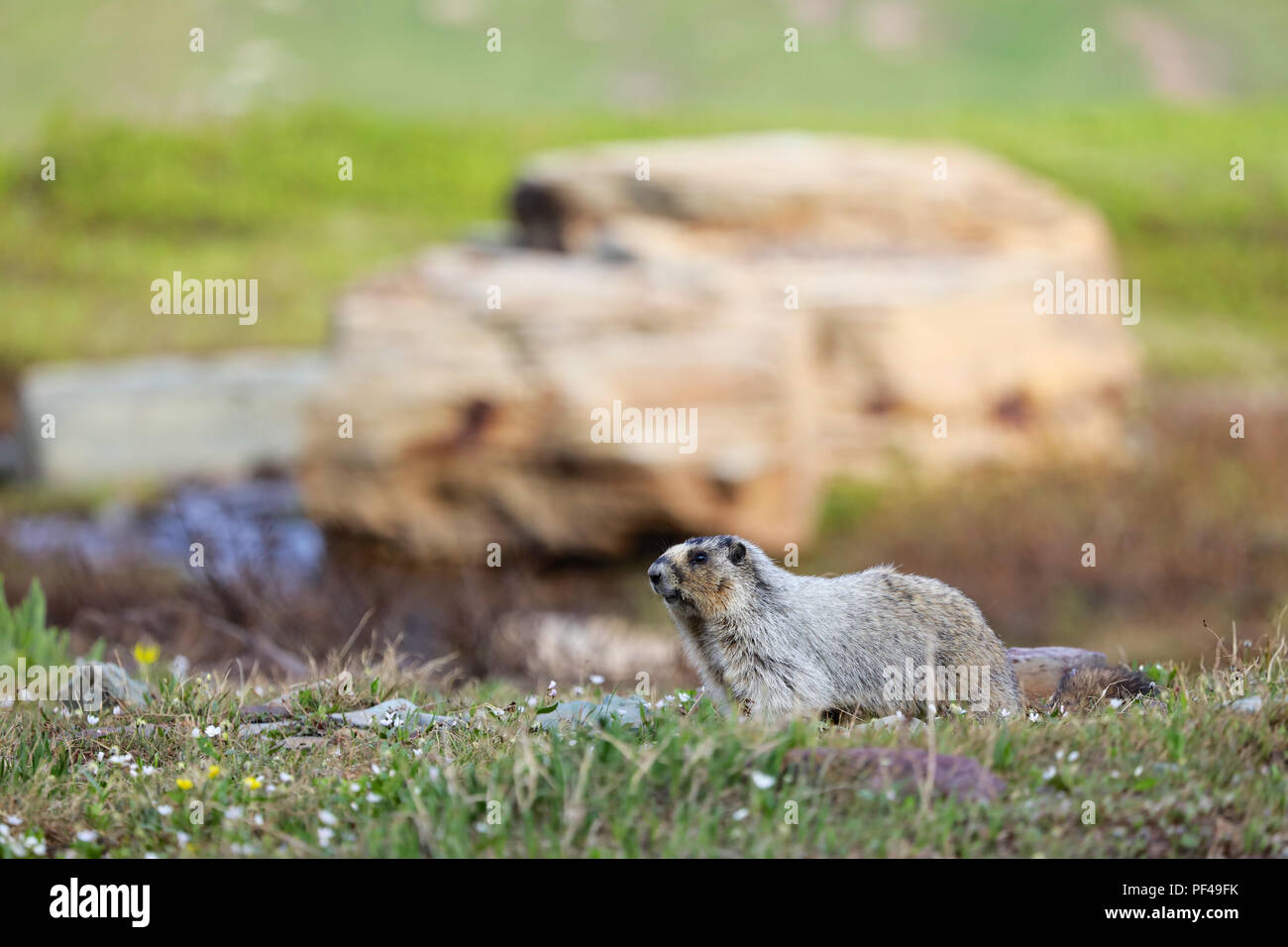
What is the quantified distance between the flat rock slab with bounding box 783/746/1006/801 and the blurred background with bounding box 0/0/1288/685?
153 centimetres

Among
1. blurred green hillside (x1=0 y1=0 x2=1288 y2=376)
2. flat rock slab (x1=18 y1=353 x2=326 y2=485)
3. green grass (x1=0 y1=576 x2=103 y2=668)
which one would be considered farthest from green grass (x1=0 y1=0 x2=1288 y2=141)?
green grass (x1=0 y1=576 x2=103 y2=668)

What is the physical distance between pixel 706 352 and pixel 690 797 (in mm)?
13112

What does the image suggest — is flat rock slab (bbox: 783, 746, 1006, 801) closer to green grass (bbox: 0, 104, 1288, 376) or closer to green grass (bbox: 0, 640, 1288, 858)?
green grass (bbox: 0, 640, 1288, 858)

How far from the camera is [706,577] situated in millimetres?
6559

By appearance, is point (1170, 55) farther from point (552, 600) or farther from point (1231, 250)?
point (552, 600)

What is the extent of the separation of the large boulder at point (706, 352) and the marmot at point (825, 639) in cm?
1037

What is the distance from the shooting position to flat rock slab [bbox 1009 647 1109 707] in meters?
6.63

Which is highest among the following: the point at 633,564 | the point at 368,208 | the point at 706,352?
the point at 368,208

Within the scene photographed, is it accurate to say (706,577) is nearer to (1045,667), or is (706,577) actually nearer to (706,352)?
(1045,667)

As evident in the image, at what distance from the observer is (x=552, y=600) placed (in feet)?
55.3

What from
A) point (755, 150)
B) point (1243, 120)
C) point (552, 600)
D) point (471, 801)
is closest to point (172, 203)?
point (755, 150)

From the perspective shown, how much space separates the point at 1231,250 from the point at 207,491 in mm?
24381

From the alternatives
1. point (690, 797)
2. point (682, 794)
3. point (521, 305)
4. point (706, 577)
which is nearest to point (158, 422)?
point (521, 305)

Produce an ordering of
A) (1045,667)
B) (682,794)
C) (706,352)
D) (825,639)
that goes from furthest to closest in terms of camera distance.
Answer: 1. (706,352)
2. (1045,667)
3. (825,639)
4. (682,794)
